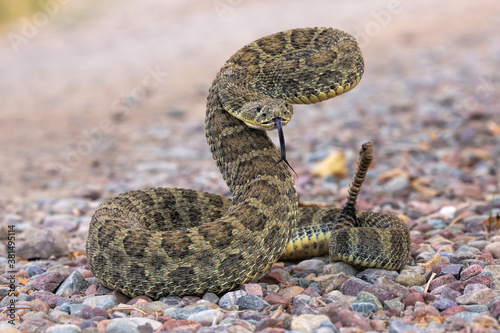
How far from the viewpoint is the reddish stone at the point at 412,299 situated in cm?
624

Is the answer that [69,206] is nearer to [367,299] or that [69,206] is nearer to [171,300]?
[171,300]

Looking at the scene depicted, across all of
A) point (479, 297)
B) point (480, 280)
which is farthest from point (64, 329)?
point (480, 280)

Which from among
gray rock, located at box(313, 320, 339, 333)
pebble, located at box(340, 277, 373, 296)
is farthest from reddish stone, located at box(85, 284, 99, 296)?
gray rock, located at box(313, 320, 339, 333)

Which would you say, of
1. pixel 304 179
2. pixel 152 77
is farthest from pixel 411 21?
pixel 304 179

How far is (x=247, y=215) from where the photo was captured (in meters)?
7.05

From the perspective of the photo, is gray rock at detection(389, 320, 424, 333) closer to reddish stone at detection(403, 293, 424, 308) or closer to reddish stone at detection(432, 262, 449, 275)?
reddish stone at detection(403, 293, 424, 308)

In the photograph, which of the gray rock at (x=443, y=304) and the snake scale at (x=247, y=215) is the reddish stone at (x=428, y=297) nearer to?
the gray rock at (x=443, y=304)

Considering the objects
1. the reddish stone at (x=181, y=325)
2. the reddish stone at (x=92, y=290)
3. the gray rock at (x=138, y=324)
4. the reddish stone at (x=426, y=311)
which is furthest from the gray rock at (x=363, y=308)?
the reddish stone at (x=92, y=290)

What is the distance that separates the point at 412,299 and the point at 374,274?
2.81ft

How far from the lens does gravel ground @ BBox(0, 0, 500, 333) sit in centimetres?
624

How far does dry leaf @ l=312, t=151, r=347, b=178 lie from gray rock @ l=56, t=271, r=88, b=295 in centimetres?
658

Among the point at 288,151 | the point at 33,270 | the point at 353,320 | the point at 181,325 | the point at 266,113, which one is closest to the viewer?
the point at 353,320

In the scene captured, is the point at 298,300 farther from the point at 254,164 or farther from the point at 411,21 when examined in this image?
the point at 411,21

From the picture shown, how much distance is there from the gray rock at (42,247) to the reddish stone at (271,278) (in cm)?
329
